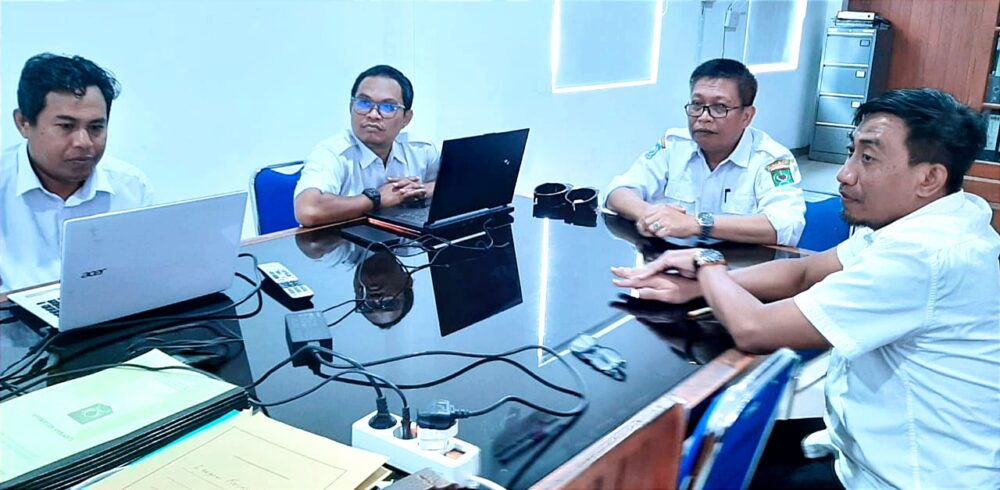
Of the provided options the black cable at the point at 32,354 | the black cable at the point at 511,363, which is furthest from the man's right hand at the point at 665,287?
the black cable at the point at 32,354

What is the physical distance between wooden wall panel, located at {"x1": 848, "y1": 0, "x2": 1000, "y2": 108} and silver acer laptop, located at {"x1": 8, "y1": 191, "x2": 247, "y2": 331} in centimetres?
550

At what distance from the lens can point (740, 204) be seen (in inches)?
86.8

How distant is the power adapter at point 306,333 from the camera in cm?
114

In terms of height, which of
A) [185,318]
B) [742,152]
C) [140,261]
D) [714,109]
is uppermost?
[714,109]

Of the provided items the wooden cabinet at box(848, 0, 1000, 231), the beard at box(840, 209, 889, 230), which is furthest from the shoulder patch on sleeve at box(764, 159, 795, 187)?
the wooden cabinet at box(848, 0, 1000, 231)

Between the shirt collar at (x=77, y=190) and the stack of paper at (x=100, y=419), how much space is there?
38.9 inches

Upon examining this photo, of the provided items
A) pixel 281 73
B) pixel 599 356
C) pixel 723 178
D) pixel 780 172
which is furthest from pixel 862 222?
pixel 281 73

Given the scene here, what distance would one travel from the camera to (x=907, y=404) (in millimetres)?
1270

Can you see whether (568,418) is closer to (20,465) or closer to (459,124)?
(20,465)

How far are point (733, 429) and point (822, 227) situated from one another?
1609 mm

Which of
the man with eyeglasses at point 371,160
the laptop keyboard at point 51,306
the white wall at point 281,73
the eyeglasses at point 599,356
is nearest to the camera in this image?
the eyeglasses at point 599,356

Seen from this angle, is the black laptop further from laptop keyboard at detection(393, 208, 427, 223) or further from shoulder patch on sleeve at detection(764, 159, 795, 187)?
shoulder patch on sleeve at detection(764, 159, 795, 187)

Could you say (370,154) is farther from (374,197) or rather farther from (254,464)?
A: (254,464)

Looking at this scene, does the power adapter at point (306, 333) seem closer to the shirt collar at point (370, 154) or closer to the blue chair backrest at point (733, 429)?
the blue chair backrest at point (733, 429)
